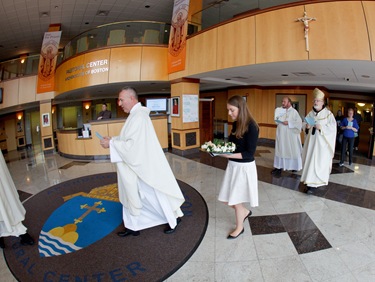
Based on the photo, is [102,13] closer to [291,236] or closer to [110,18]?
[110,18]

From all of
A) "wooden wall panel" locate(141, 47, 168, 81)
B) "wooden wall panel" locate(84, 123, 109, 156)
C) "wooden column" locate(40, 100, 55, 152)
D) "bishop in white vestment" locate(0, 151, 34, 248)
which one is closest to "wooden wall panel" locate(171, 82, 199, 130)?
"wooden wall panel" locate(141, 47, 168, 81)

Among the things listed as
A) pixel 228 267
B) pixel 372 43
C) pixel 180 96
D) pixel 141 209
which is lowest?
pixel 228 267

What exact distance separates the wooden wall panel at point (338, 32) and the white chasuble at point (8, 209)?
5.28 meters

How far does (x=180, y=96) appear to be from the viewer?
23.6 feet

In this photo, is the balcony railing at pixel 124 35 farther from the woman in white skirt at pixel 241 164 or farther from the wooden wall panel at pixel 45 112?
the woman in white skirt at pixel 241 164

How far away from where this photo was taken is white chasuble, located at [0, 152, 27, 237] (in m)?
2.37

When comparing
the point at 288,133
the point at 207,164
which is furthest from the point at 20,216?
the point at 288,133

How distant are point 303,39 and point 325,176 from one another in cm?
270

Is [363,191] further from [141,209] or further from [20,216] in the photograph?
[20,216]

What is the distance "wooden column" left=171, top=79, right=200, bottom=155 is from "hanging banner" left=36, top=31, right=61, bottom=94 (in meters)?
6.15

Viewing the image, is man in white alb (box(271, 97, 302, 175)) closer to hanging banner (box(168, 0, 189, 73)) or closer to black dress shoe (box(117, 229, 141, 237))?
hanging banner (box(168, 0, 189, 73))

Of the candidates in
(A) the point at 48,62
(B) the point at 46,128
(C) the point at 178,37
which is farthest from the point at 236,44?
(B) the point at 46,128

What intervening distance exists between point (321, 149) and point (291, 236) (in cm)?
188

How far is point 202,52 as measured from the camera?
20.2 feet
